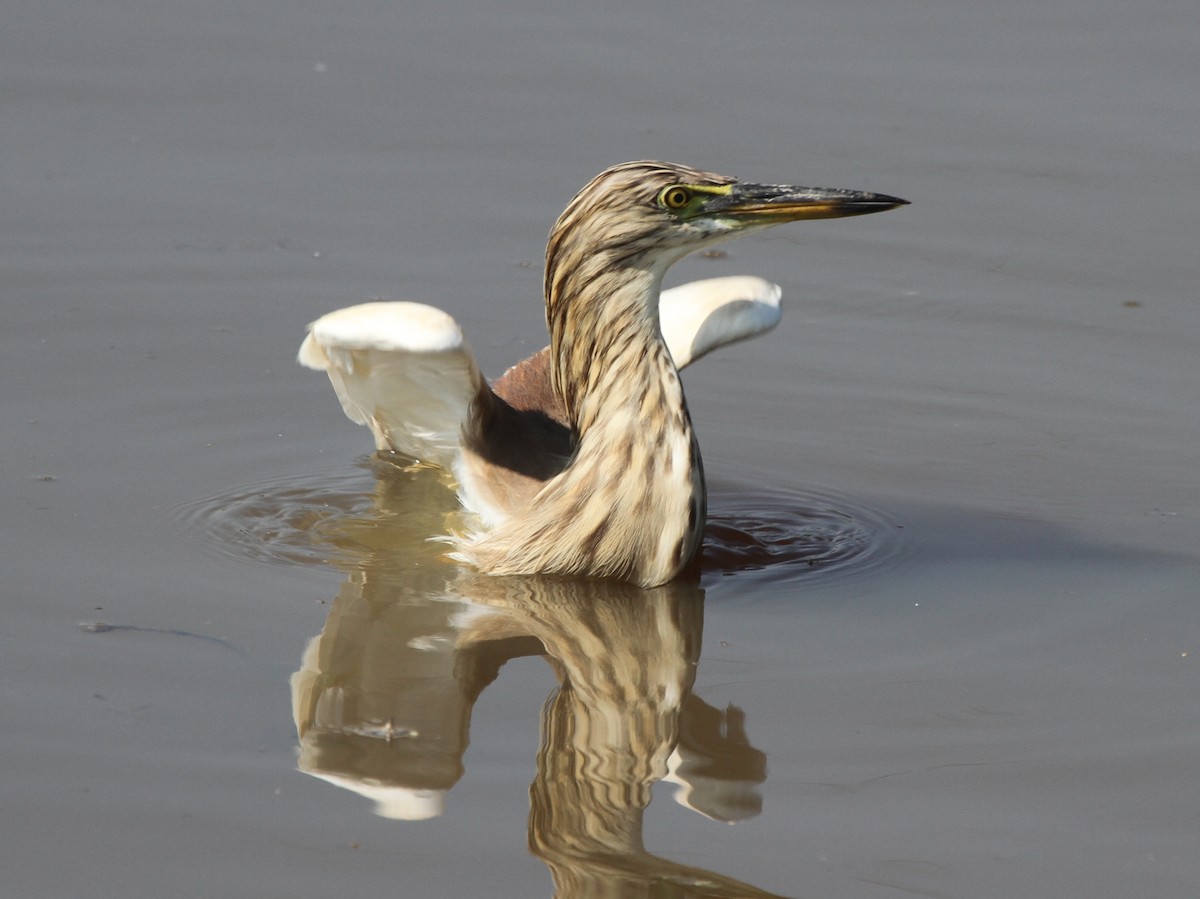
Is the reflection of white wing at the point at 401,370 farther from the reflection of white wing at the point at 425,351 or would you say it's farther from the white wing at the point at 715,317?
the white wing at the point at 715,317

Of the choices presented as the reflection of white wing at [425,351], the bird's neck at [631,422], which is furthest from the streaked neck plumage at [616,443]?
the reflection of white wing at [425,351]

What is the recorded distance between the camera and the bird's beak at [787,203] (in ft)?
18.9

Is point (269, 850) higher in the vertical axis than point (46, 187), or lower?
lower

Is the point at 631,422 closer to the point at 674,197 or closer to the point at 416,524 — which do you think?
the point at 674,197

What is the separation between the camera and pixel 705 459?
282 inches

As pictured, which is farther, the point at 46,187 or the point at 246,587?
the point at 46,187

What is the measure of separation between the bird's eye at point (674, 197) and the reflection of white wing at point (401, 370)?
776mm

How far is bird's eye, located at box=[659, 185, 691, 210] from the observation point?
5.75m

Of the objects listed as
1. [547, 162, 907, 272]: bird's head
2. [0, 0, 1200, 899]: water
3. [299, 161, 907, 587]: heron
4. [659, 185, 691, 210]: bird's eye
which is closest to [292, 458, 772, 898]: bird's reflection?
[0, 0, 1200, 899]: water

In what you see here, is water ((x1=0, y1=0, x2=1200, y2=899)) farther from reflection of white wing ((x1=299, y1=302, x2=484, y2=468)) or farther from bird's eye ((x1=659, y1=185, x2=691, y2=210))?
bird's eye ((x1=659, y1=185, x2=691, y2=210))

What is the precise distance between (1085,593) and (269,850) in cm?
294

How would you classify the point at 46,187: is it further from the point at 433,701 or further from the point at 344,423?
the point at 433,701

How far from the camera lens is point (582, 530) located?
5941 millimetres

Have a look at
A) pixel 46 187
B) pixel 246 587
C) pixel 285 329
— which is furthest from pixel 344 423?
pixel 46 187
